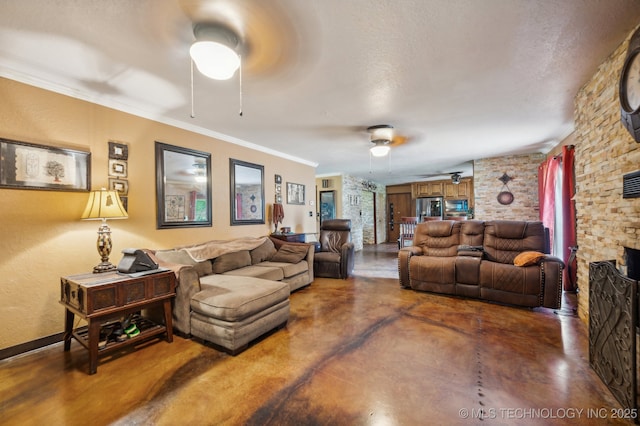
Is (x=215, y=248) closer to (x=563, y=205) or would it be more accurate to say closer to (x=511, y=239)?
(x=511, y=239)

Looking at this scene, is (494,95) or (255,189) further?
(255,189)

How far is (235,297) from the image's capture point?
2.21 m

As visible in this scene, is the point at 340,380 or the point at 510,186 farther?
the point at 510,186

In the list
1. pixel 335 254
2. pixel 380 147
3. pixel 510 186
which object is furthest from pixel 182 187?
pixel 510 186

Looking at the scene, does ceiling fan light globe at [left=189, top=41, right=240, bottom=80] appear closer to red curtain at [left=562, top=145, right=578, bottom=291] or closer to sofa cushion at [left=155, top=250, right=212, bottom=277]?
sofa cushion at [left=155, top=250, right=212, bottom=277]

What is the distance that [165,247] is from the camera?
3182 millimetres

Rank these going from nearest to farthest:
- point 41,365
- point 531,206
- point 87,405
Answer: point 87,405
point 41,365
point 531,206

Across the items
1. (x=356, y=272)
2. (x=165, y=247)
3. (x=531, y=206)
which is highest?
(x=531, y=206)

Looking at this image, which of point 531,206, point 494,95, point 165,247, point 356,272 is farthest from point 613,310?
point 531,206

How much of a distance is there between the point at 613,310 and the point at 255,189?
4.33 m

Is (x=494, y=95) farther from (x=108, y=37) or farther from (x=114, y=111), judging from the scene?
(x=114, y=111)

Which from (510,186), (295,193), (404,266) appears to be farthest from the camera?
(510,186)

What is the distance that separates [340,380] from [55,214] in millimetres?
2918

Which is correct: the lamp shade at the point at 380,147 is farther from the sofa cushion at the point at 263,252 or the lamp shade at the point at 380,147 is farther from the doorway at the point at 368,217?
the doorway at the point at 368,217
